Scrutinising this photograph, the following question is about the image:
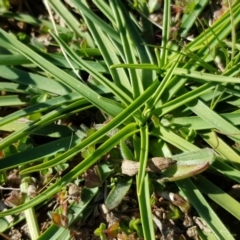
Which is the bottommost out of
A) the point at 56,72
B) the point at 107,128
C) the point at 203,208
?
the point at 203,208

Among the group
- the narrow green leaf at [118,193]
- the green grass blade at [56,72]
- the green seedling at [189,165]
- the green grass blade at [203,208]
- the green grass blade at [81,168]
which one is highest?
the green grass blade at [56,72]

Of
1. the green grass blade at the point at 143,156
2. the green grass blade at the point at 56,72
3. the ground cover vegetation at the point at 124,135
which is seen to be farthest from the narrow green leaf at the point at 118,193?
the green grass blade at the point at 56,72

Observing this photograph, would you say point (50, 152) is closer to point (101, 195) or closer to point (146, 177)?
point (101, 195)

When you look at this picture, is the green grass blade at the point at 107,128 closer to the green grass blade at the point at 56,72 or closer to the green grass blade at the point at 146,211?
the green grass blade at the point at 56,72

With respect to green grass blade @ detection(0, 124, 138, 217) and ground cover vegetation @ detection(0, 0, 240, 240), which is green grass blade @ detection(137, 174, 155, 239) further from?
green grass blade @ detection(0, 124, 138, 217)

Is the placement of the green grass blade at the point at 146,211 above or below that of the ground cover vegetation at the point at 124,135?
below

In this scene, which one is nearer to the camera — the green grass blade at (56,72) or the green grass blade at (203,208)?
the green grass blade at (203,208)

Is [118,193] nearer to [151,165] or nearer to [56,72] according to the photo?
[151,165]

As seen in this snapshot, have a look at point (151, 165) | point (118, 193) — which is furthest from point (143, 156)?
point (118, 193)
